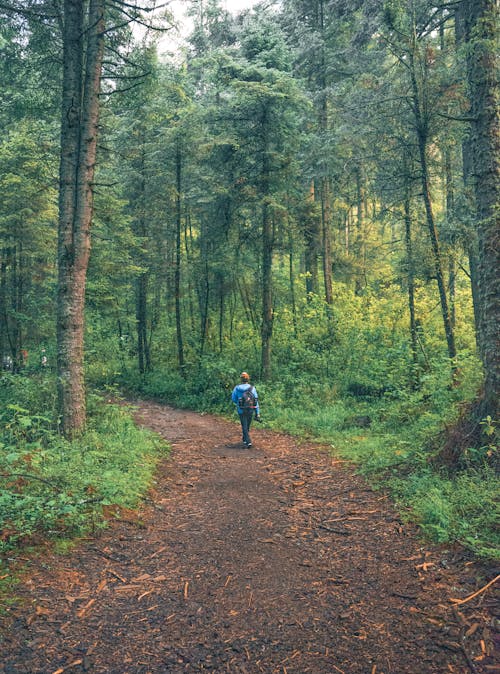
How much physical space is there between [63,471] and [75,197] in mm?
5239

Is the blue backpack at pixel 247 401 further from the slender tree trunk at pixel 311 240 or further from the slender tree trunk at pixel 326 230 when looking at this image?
the slender tree trunk at pixel 311 240

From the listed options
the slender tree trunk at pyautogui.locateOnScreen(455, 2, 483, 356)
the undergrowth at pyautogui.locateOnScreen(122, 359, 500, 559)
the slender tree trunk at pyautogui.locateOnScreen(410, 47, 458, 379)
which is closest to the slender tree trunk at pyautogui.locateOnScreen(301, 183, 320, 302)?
the undergrowth at pyautogui.locateOnScreen(122, 359, 500, 559)

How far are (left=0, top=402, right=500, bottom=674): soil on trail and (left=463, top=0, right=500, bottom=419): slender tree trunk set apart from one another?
261 cm

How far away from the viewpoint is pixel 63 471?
613 cm

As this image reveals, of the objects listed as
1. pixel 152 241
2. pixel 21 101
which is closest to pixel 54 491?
pixel 21 101

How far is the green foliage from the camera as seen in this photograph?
4.96 metres

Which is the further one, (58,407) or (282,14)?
(282,14)

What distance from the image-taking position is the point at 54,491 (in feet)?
18.4

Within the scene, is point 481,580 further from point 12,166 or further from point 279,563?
point 12,166

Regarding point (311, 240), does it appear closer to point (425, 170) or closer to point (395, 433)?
point (425, 170)

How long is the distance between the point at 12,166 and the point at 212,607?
16.9 metres

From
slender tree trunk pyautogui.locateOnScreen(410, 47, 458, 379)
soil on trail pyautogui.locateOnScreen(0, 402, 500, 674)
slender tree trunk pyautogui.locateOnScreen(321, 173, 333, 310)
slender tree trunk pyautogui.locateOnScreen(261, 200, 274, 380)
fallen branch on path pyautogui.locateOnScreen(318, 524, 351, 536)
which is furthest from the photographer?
slender tree trunk pyautogui.locateOnScreen(321, 173, 333, 310)

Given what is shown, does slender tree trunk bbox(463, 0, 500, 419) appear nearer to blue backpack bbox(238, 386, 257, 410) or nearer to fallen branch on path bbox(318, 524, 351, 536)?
fallen branch on path bbox(318, 524, 351, 536)

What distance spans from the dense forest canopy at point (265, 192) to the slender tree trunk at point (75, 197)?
38 mm
